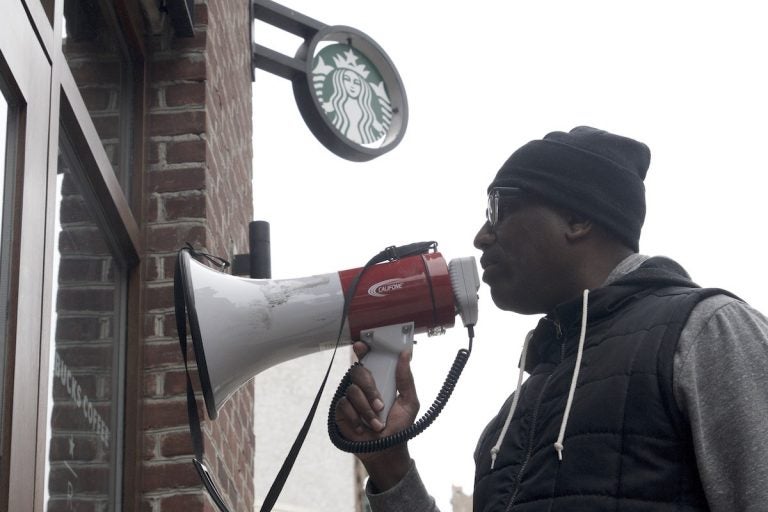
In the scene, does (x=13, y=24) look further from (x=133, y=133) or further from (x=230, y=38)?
(x=230, y=38)

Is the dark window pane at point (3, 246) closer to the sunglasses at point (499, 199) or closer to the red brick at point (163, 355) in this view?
the sunglasses at point (499, 199)

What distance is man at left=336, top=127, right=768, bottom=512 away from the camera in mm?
2172

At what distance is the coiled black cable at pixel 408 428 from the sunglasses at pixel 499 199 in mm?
263

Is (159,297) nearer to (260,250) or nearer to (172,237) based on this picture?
(172,237)

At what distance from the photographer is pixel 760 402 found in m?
2.15

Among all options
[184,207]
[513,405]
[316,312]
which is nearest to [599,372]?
[513,405]

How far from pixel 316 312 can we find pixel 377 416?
283 mm

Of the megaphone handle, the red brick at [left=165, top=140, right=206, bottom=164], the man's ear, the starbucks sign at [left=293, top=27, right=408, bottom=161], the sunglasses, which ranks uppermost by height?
the starbucks sign at [left=293, top=27, right=408, bottom=161]

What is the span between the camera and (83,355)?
3.36 meters

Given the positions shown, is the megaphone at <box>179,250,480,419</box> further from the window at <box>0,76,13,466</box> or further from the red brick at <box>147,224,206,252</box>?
the red brick at <box>147,224,206,252</box>

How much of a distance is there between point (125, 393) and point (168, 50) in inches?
48.6

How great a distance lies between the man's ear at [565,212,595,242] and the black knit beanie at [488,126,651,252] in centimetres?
2

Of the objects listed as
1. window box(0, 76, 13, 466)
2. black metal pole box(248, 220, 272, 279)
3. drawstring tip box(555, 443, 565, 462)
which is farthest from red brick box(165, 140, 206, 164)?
drawstring tip box(555, 443, 565, 462)

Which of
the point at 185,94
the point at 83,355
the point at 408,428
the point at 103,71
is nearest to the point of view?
the point at 408,428
